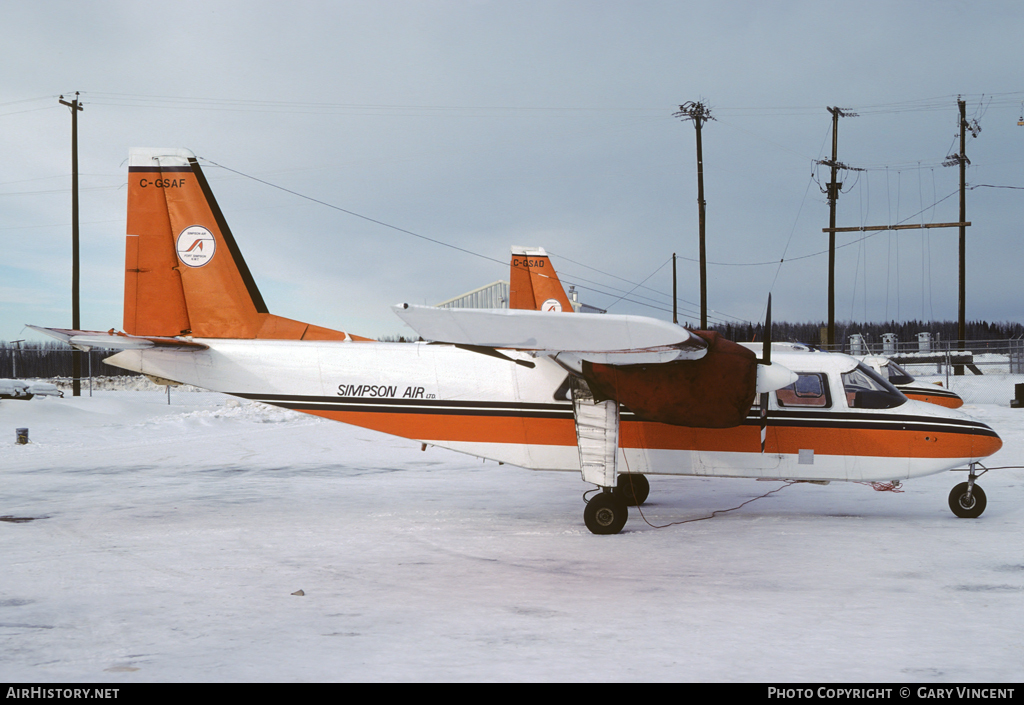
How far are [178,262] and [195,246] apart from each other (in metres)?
0.39

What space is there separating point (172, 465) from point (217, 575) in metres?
9.73

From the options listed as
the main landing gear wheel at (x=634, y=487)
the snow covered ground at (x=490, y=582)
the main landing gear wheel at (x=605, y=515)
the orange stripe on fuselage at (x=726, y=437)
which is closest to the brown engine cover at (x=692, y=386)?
the orange stripe on fuselage at (x=726, y=437)

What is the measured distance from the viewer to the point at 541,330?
295 inches

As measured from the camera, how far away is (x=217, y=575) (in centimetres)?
732

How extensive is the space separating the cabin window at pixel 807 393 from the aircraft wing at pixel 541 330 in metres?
2.87

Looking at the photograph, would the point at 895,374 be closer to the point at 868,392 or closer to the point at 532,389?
the point at 868,392

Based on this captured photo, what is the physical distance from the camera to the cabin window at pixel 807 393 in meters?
10.4

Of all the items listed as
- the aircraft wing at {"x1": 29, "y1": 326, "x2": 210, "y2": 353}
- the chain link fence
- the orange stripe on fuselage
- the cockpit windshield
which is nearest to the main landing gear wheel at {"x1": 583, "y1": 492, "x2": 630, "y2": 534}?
the orange stripe on fuselage

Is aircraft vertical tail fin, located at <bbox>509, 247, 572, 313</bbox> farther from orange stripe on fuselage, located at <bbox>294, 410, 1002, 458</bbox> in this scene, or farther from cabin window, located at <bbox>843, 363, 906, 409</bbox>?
cabin window, located at <bbox>843, 363, 906, 409</bbox>

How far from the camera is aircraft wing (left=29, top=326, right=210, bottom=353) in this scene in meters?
9.48

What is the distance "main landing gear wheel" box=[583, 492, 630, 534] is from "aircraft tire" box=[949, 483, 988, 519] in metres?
5.07

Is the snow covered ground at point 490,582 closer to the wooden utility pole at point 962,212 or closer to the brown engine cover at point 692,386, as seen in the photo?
the brown engine cover at point 692,386
